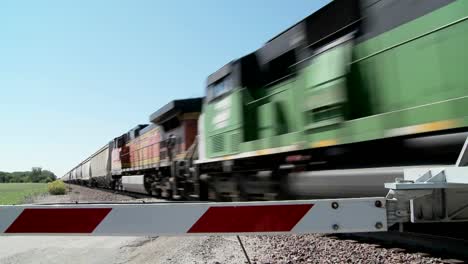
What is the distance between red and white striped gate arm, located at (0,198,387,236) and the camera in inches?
99.3

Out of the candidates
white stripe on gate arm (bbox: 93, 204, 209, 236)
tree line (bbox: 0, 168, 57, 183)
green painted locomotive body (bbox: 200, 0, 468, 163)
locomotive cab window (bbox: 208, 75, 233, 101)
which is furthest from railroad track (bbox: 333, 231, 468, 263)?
tree line (bbox: 0, 168, 57, 183)

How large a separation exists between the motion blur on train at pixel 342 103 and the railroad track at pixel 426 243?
0.99 metres

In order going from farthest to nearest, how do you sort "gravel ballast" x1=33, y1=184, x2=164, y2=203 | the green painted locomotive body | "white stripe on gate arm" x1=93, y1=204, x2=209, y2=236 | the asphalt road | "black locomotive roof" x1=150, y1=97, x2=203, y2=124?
"gravel ballast" x1=33, y1=184, x2=164, y2=203 < "black locomotive roof" x1=150, y1=97, x2=203, y2=124 < the asphalt road < the green painted locomotive body < "white stripe on gate arm" x1=93, y1=204, x2=209, y2=236

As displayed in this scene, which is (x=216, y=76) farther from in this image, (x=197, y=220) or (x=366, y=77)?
(x=197, y=220)

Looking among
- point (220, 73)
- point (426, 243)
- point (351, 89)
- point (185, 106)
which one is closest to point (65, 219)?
point (351, 89)

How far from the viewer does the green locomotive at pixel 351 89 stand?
14.0ft

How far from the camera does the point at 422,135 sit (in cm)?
437

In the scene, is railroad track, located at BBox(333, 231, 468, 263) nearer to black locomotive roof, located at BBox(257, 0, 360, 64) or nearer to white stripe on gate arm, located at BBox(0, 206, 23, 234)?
black locomotive roof, located at BBox(257, 0, 360, 64)

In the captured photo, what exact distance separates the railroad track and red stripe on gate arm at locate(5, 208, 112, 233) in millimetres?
3682

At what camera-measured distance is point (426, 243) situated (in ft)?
18.3

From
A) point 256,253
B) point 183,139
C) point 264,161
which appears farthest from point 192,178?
point 256,253

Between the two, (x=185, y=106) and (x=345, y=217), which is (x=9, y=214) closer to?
(x=345, y=217)

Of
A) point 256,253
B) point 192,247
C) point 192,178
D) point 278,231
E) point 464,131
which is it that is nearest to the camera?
point 278,231

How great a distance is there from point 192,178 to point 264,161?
4587 mm
